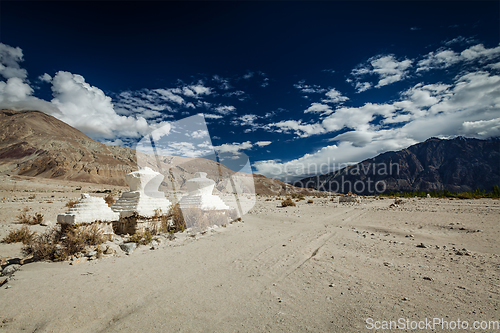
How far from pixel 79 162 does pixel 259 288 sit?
82.7 metres

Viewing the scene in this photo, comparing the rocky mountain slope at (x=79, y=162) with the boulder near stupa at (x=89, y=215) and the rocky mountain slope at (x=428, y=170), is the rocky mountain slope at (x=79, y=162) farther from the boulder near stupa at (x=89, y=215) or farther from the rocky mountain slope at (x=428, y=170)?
the rocky mountain slope at (x=428, y=170)

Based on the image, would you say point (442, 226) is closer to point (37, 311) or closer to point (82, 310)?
point (82, 310)

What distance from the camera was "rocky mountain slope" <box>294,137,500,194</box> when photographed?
3565 inches

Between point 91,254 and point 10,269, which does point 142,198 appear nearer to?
point 91,254

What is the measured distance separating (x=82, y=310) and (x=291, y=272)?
145 inches

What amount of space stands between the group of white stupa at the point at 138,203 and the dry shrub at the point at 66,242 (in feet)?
0.67

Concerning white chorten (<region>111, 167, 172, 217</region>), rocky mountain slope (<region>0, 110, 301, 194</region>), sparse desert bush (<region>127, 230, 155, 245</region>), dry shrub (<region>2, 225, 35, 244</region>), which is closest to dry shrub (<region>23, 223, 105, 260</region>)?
sparse desert bush (<region>127, 230, 155, 245</region>)

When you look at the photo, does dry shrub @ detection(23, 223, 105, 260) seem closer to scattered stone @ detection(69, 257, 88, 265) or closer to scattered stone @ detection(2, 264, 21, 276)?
scattered stone @ detection(69, 257, 88, 265)

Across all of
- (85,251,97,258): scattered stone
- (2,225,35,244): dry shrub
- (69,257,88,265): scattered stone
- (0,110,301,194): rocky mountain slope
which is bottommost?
(69,257,88,265): scattered stone

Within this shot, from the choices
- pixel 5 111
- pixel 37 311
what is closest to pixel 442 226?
pixel 37 311

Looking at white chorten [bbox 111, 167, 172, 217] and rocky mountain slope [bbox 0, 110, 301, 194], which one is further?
rocky mountain slope [bbox 0, 110, 301, 194]

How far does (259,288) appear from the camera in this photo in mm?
3826

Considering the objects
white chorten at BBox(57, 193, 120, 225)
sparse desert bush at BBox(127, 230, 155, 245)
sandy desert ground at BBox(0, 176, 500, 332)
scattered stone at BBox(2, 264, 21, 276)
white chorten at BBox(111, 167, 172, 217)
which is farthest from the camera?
white chorten at BBox(111, 167, 172, 217)

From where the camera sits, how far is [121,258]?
17.8 feet
